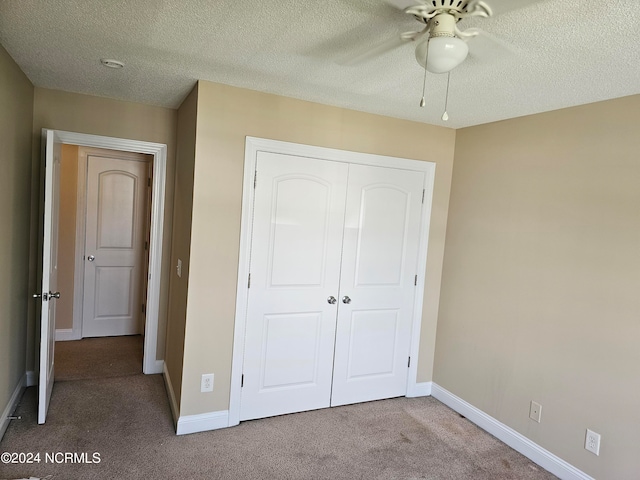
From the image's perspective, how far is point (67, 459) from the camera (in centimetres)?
240

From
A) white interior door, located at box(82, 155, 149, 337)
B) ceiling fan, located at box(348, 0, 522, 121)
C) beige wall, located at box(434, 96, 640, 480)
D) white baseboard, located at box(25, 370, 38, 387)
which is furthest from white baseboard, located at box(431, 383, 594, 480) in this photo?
white interior door, located at box(82, 155, 149, 337)

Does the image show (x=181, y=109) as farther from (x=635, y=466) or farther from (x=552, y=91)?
(x=635, y=466)

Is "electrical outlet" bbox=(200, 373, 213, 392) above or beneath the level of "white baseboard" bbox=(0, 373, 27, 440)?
above

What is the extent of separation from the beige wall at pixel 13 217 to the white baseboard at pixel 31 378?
0.11 m

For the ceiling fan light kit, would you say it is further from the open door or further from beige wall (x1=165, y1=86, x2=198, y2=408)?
the open door

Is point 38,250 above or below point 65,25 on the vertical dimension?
below

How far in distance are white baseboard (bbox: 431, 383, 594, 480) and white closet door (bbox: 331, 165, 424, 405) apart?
402mm

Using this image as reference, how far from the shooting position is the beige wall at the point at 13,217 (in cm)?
240

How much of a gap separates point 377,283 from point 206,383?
1.48m

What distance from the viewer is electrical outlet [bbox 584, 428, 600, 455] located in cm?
239

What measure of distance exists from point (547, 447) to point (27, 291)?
3.84 m

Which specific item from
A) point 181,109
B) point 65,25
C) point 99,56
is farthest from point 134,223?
point 65,25

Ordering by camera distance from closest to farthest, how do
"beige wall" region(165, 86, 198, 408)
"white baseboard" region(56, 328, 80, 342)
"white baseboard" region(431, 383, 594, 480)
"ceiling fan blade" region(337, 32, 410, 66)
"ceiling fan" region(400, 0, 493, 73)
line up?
"ceiling fan" region(400, 0, 493, 73) → "ceiling fan blade" region(337, 32, 410, 66) → "white baseboard" region(431, 383, 594, 480) → "beige wall" region(165, 86, 198, 408) → "white baseboard" region(56, 328, 80, 342)

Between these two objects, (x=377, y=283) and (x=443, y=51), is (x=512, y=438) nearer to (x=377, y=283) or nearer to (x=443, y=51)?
(x=377, y=283)
